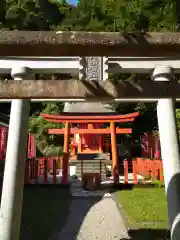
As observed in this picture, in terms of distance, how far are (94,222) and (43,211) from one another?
138cm

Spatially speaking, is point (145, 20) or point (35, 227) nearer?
point (35, 227)

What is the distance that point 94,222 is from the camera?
5629mm

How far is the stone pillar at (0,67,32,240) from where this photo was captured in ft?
12.8

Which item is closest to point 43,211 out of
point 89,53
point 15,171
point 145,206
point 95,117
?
point 145,206

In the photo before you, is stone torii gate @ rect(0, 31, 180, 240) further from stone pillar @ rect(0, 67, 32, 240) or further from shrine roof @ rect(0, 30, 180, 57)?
stone pillar @ rect(0, 67, 32, 240)

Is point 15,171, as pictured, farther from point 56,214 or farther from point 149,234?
point 56,214

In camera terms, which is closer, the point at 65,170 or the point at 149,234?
the point at 149,234

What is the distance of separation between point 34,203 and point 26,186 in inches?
94.6

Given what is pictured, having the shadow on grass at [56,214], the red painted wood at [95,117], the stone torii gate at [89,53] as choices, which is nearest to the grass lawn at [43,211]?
the shadow on grass at [56,214]

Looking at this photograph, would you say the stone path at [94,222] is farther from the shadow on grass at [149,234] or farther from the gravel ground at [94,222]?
the shadow on grass at [149,234]

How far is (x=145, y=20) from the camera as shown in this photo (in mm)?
15484

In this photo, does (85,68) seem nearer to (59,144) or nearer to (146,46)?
(146,46)

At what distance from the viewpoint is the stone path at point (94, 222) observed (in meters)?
4.81

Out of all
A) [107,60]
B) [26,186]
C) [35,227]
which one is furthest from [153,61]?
[26,186]
